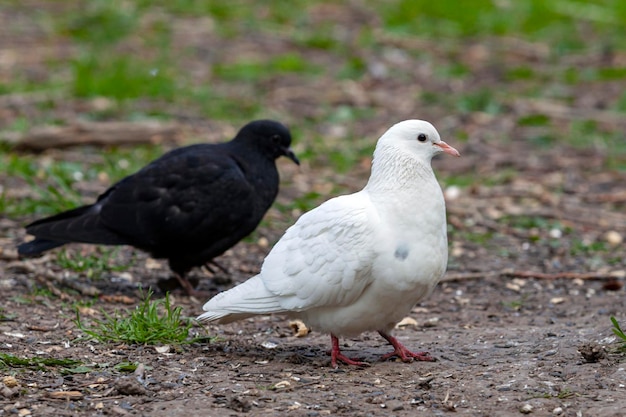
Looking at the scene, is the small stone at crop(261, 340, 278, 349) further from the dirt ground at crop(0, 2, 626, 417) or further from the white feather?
the white feather

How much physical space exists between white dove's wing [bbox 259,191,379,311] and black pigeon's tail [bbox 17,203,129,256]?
1508 millimetres

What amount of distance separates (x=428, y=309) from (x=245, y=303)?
1.64 meters

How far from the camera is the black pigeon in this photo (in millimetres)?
5879

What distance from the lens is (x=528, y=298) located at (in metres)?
6.19

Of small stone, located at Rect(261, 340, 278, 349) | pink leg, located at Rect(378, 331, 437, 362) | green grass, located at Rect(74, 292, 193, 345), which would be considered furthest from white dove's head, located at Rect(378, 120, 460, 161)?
green grass, located at Rect(74, 292, 193, 345)

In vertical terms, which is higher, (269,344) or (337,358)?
(337,358)

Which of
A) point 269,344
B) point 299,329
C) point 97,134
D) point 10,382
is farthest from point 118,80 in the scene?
point 10,382

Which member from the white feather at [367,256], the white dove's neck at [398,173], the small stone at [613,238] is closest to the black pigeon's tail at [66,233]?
the white feather at [367,256]

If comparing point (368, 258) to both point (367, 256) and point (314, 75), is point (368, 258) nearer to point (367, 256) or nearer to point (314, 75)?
point (367, 256)

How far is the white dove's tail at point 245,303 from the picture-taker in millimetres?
4680

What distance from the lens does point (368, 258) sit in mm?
4438

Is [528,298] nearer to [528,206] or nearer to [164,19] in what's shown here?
[528,206]

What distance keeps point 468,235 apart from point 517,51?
601 centimetres

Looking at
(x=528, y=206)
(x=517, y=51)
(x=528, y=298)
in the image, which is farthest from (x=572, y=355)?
(x=517, y=51)
